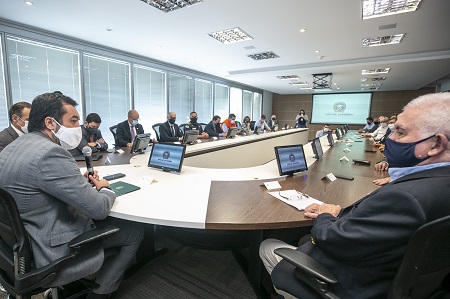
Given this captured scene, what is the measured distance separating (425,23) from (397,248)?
4.61 metres

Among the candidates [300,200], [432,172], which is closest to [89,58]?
[300,200]

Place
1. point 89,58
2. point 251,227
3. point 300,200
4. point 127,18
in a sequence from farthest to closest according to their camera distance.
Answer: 1. point 89,58
2. point 127,18
3. point 300,200
4. point 251,227

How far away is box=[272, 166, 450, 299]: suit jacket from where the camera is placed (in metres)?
0.69

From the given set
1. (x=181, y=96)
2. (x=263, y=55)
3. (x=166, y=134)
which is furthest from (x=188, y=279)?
(x=181, y=96)

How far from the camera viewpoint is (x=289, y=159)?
196cm

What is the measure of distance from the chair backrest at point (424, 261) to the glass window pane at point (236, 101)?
10.1m

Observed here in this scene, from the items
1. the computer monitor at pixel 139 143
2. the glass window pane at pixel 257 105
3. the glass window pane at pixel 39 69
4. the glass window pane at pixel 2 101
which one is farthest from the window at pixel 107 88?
the glass window pane at pixel 257 105

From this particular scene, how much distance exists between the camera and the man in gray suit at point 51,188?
0.99 m

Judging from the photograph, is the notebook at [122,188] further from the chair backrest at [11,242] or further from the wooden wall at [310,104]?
the wooden wall at [310,104]

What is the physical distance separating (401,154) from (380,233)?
38 centimetres

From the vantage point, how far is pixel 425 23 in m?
3.63

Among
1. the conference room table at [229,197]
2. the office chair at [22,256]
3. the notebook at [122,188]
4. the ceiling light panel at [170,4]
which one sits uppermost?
the ceiling light panel at [170,4]

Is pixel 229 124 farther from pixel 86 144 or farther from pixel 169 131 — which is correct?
pixel 86 144

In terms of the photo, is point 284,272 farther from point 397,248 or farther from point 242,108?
point 242,108
